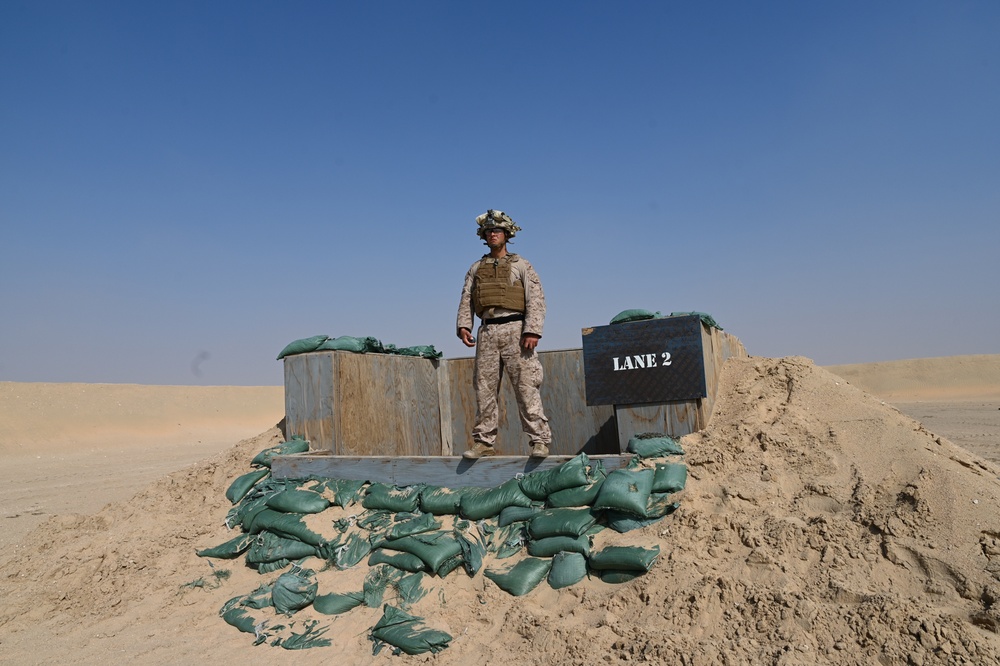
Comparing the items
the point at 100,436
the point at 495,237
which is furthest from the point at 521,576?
the point at 100,436

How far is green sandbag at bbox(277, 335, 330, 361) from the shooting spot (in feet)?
18.3

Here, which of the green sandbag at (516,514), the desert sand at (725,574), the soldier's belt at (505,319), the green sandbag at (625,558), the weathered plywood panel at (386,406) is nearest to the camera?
the desert sand at (725,574)

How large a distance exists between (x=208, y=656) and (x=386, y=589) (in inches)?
34.5

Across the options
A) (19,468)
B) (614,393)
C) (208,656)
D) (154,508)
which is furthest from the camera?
(19,468)

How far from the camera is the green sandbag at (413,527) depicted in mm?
3785

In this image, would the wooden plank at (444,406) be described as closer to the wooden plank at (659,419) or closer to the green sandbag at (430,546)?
the wooden plank at (659,419)

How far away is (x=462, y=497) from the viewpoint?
13.0 feet

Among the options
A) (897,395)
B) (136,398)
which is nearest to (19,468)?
(136,398)

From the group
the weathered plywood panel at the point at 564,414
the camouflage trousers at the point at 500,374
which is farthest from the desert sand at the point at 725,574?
the weathered plywood panel at the point at 564,414

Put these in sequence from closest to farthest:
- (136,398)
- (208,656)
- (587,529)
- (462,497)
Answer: (208,656), (587,529), (462,497), (136,398)

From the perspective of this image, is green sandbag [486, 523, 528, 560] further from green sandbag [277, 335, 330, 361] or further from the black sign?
green sandbag [277, 335, 330, 361]

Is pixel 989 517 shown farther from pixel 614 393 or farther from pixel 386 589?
pixel 386 589

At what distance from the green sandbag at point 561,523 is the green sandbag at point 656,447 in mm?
551

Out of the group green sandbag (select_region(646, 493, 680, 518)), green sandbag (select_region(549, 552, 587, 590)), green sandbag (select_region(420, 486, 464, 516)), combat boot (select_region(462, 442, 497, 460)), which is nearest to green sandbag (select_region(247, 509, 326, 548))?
green sandbag (select_region(420, 486, 464, 516))
